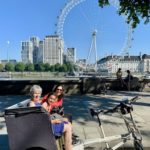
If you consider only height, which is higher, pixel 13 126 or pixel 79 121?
pixel 13 126

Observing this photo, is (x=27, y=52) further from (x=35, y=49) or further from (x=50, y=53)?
(x=50, y=53)

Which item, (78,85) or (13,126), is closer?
(13,126)

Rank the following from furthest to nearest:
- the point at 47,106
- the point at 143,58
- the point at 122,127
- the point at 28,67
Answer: the point at 143,58 < the point at 28,67 < the point at 122,127 < the point at 47,106

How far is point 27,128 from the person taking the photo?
576cm

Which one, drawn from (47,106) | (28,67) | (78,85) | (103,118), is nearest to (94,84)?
(78,85)

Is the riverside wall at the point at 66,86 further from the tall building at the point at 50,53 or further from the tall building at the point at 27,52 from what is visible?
the tall building at the point at 27,52

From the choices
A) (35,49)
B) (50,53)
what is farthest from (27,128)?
(35,49)

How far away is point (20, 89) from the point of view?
21547 millimetres

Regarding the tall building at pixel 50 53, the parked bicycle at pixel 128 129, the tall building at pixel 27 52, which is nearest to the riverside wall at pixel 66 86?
the parked bicycle at pixel 128 129

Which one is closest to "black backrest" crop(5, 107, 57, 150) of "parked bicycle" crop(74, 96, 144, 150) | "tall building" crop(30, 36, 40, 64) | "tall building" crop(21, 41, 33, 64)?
"parked bicycle" crop(74, 96, 144, 150)

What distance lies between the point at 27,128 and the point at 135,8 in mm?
11434

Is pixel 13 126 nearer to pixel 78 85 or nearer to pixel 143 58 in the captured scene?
pixel 78 85

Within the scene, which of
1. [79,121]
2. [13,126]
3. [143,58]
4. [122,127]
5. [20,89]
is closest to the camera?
[13,126]

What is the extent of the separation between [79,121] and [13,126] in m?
5.60
